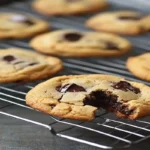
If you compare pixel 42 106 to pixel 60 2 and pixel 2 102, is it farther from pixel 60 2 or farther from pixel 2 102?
pixel 60 2

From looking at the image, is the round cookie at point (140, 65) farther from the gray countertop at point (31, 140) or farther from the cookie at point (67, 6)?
the cookie at point (67, 6)

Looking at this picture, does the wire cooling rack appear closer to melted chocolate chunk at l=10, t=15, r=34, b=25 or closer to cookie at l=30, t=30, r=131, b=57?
cookie at l=30, t=30, r=131, b=57

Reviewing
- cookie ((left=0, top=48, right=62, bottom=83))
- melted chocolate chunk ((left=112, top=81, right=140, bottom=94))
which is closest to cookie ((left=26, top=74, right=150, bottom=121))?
melted chocolate chunk ((left=112, top=81, right=140, bottom=94))

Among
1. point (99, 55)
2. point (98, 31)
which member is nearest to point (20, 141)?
point (99, 55)

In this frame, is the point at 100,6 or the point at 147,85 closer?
the point at 147,85

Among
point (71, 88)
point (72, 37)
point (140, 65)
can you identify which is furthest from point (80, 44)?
point (71, 88)

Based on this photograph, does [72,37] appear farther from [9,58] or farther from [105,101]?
[105,101]
